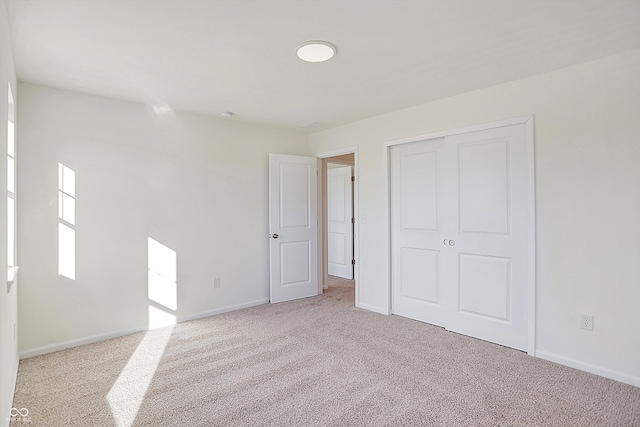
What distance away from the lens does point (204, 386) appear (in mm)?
2436

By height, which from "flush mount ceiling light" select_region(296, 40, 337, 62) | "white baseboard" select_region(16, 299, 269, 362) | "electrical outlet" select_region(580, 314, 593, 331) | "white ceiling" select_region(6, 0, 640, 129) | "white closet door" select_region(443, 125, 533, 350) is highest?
"white ceiling" select_region(6, 0, 640, 129)

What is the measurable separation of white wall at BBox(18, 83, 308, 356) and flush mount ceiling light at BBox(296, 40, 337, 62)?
206 centimetres

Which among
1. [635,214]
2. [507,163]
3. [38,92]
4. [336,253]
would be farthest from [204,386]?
[336,253]

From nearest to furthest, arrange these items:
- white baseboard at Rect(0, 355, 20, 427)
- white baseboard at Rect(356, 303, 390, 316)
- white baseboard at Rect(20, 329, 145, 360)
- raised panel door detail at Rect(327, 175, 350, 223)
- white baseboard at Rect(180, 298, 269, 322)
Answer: white baseboard at Rect(0, 355, 20, 427)
white baseboard at Rect(20, 329, 145, 360)
white baseboard at Rect(180, 298, 269, 322)
white baseboard at Rect(356, 303, 390, 316)
raised panel door detail at Rect(327, 175, 350, 223)

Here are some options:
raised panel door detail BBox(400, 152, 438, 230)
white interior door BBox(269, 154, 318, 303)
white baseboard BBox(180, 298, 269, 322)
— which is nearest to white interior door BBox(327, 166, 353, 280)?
white interior door BBox(269, 154, 318, 303)

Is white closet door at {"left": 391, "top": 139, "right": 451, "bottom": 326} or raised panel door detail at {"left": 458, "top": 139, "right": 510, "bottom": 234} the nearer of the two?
raised panel door detail at {"left": 458, "top": 139, "right": 510, "bottom": 234}

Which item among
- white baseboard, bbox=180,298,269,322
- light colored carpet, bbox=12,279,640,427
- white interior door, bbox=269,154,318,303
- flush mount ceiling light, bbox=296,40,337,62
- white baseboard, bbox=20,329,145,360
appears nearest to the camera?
light colored carpet, bbox=12,279,640,427

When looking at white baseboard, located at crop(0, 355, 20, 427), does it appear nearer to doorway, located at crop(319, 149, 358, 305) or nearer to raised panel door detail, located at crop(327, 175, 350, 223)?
doorway, located at crop(319, 149, 358, 305)

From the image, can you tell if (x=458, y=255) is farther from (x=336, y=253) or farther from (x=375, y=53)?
(x=336, y=253)

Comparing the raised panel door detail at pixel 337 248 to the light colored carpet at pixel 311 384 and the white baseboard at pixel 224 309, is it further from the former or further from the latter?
the light colored carpet at pixel 311 384

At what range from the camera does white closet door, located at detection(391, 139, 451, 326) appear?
12.0ft

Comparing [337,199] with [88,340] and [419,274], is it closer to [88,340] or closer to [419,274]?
[419,274]

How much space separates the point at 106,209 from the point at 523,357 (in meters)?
4.07

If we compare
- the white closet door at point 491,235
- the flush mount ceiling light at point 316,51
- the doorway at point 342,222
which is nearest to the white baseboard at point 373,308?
the white closet door at point 491,235
